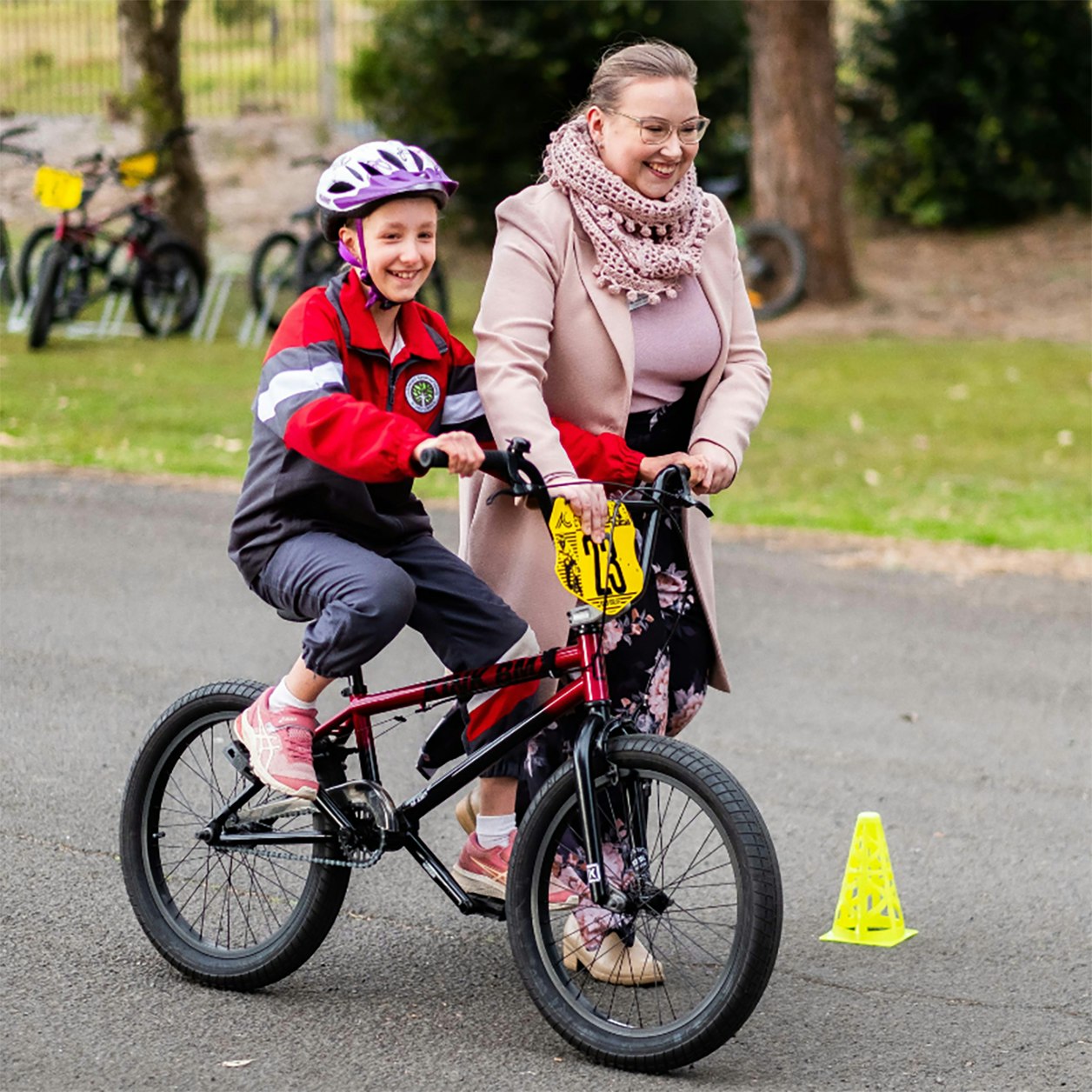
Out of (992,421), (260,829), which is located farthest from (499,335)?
(992,421)

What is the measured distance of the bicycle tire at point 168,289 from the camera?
53.6 ft

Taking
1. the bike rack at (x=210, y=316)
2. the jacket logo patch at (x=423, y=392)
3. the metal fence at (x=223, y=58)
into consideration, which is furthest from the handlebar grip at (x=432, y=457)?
the metal fence at (x=223, y=58)

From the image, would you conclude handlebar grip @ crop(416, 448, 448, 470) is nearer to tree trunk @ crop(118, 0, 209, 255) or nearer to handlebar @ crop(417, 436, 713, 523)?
handlebar @ crop(417, 436, 713, 523)

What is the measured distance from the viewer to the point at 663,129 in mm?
4000

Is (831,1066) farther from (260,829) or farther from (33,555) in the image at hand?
(33,555)

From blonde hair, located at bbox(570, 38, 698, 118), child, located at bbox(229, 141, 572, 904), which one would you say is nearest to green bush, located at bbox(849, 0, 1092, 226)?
blonde hair, located at bbox(570, 38, 698, 118)

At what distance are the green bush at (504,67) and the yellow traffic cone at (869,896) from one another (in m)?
19.1

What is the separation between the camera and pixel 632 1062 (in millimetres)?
3699

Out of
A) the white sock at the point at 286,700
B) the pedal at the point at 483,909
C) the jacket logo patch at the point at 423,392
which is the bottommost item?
the pedal at the point at 483,909

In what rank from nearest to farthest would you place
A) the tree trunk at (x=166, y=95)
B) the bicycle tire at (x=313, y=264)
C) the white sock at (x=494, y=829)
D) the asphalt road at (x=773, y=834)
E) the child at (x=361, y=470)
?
the child at (x=361, y=470), the asphalt road at (x=773, y=834), the white sock at (x=494, y=829), the bicycle tire at (x=313, y=264), the tree trunk at (x=166, y=95)

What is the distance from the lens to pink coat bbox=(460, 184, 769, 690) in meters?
3.99

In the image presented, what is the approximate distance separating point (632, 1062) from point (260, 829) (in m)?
1.05

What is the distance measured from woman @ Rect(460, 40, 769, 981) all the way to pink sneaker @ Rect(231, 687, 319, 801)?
56 centimetres

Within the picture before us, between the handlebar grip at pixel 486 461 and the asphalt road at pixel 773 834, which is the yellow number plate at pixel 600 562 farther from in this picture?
the asphalt road at pixel 773 834
